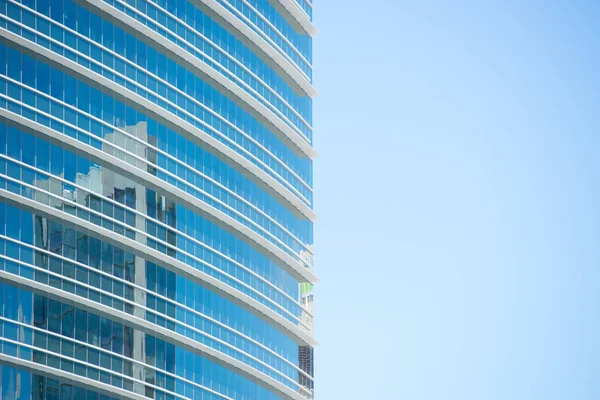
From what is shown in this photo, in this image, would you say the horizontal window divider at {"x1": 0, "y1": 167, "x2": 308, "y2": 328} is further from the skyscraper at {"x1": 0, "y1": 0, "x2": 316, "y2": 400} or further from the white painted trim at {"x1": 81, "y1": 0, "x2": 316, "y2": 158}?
the white painted trim at {"x1": 81, "y1": 0, "x2": 316, "y2": 158}

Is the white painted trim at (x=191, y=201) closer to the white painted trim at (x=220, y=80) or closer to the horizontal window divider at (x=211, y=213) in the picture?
the horizontal window divider at (x=211, y=213)

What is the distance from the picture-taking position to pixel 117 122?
340ft

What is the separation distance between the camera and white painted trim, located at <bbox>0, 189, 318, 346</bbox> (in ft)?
321

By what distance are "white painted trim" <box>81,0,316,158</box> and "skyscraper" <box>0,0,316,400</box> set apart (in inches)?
4.9

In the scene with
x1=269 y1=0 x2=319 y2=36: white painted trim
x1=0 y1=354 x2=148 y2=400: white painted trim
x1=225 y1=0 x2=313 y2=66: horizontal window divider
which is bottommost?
x1=0 y1=354 x2=148 y2=400: white painted trim

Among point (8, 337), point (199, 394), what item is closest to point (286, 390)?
point (199, 394)

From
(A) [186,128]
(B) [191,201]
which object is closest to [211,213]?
(B) [191,201]

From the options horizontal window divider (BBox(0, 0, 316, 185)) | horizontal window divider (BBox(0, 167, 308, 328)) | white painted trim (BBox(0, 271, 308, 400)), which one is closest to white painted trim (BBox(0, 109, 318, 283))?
horizontal window divider (BBox(0, 167, 308, 328))

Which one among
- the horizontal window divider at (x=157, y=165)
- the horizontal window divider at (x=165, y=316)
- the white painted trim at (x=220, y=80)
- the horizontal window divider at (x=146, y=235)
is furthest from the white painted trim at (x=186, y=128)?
the horizontal window divider at (x=165, y=316)

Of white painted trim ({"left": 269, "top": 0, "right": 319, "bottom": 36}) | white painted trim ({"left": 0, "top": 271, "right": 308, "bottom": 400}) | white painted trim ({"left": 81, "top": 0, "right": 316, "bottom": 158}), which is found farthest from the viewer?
white painted trim ({"left": 269, "top": 0, "right": 319, "bottom": 36})

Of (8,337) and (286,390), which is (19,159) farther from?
(286,390)

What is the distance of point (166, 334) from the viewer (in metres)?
105

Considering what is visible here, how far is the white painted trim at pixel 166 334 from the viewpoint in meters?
96.7

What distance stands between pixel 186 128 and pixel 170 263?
963 centimetres
